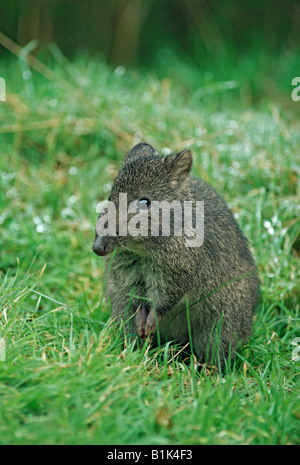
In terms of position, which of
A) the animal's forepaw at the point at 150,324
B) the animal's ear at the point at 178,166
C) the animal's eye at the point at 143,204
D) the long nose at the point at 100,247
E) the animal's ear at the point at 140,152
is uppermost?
the animal's ear at the point at 140,152

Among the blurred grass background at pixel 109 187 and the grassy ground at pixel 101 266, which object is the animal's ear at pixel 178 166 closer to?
the blurred grass background at pixel 109 187

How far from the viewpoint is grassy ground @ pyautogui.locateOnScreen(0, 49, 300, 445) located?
278 centimetres

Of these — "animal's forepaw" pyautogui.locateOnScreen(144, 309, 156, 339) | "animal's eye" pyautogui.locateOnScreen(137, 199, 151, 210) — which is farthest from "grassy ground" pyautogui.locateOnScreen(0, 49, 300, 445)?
"animal's eye" pyautogui.locateOnScreen(137, 199, 151, 210)

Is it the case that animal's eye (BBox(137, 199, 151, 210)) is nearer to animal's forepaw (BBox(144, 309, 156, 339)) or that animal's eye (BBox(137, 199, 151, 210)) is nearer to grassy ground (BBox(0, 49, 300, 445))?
animal's forepaw (BBox(144, 309, 156, 339))

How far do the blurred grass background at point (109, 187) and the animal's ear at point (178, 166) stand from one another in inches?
31.1

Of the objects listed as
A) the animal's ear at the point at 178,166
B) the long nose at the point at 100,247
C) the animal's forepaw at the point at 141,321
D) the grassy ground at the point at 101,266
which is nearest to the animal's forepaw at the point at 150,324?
the animal's forepaw at the point at 141,321

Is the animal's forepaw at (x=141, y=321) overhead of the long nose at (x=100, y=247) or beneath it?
beneath

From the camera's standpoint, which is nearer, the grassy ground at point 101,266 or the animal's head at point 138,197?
the grassy ground at point 101,266

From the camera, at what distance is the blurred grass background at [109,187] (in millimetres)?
2852

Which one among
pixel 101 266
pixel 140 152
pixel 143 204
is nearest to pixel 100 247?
pixel 143 204

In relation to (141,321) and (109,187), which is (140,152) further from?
(109,187)

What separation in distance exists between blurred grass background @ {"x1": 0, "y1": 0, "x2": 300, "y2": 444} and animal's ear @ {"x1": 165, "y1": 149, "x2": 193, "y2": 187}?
0.79m

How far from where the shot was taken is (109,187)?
20.2 feet

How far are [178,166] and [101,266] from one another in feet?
5.46
